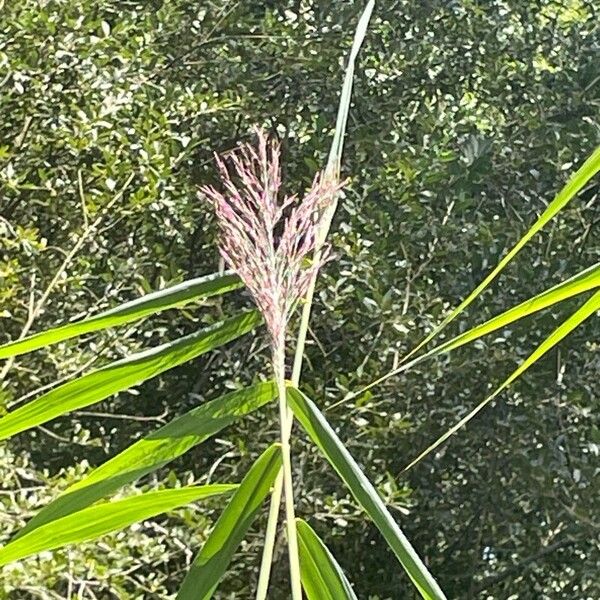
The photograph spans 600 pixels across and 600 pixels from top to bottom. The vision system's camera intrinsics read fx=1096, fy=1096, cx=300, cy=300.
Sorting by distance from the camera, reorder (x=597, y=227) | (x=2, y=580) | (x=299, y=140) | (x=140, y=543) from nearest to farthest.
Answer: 1. (x=2, y=580)
2. (x=140, y=543)
3. (x=597, y=227)
4. (x=299, y=140)

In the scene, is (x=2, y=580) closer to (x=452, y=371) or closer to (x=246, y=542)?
(x=246, y=542)

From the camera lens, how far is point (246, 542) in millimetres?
1880

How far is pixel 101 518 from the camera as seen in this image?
1.48 ft

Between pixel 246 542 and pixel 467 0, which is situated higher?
pixel 467 0

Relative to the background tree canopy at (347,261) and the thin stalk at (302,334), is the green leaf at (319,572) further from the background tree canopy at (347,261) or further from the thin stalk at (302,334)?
the background tree canopy at (347,261)

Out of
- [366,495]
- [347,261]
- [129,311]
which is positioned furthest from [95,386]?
[347,261]

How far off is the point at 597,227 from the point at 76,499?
1.70m

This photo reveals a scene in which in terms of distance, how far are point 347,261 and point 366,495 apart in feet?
4.98

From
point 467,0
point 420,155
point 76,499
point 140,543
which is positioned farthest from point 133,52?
point 76,499

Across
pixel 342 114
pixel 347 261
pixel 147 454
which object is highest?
pixel 342 114

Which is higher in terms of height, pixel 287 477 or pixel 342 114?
pixel 342 114

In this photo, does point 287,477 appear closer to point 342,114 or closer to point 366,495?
point 366,495

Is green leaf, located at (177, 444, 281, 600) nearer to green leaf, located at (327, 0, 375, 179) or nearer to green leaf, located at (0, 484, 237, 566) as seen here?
green leaf, located at (0, 484, 237, 566)

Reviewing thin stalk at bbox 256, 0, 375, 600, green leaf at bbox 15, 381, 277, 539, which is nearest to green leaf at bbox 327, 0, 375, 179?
thin stalk at bbox 256, 0, 375, 600
